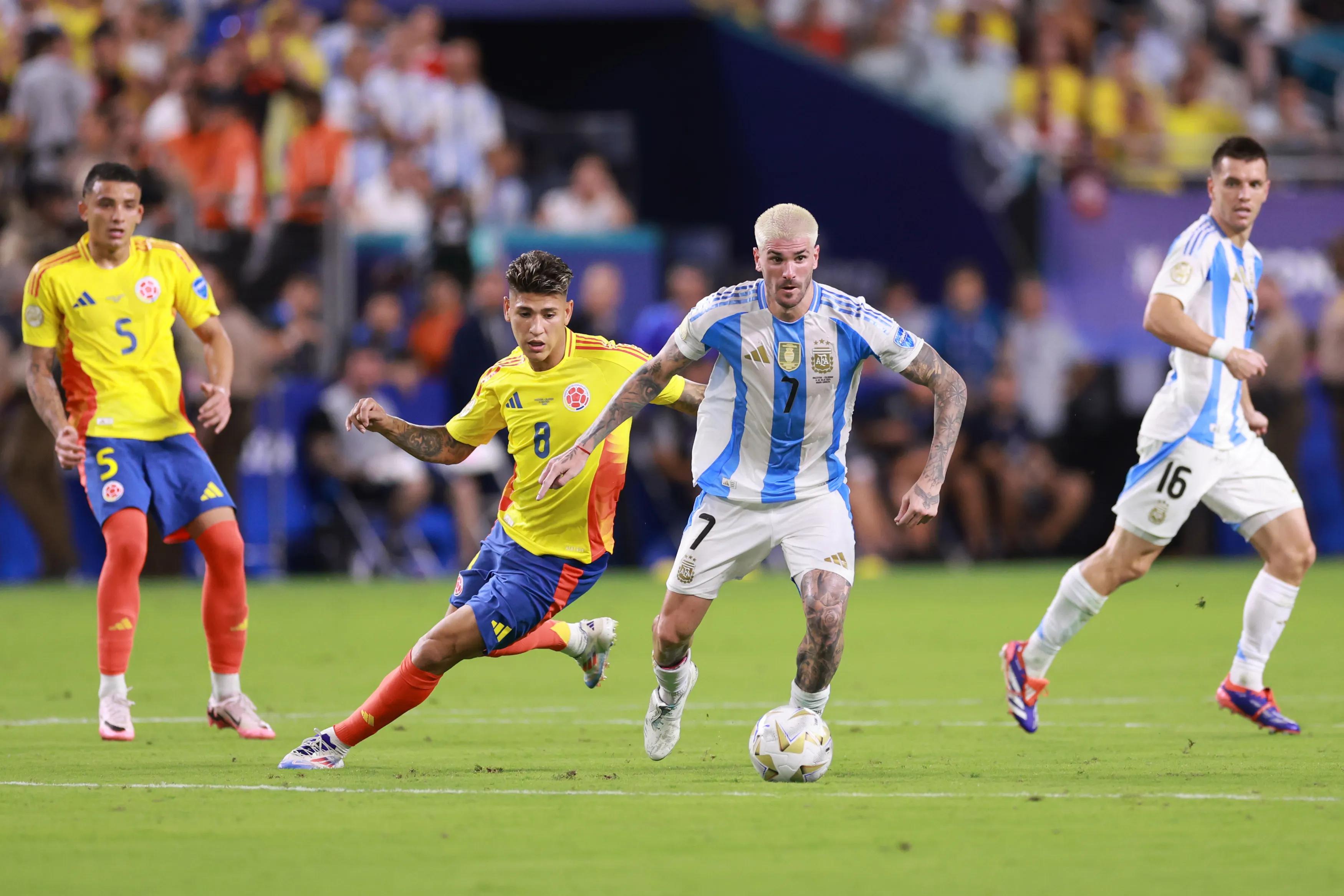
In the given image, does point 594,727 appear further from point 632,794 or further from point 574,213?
point 574,213

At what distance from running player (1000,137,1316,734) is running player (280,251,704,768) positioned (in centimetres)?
224

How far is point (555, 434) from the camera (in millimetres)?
8047

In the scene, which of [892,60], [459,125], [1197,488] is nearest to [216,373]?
[1197,488]

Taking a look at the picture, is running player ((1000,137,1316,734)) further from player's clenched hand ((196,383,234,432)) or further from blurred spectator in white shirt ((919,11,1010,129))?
blurred spectator in white shirt ((919,11,1010,129))

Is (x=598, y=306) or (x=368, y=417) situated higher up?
(x=598, y=306)

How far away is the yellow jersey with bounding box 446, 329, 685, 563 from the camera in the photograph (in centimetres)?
804

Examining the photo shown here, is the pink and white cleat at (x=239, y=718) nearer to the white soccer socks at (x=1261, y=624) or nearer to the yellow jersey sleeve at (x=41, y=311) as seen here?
the yellow jersey sleeve at (x=41, y=311)

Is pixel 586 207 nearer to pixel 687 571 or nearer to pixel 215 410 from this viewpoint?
pixel 215 410

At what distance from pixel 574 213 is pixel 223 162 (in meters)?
3.40

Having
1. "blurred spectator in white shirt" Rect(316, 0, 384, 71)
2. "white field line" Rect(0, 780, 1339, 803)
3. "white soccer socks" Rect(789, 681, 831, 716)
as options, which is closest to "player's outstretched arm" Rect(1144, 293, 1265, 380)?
"white field line" Rect(0, 780, 1339, 803)

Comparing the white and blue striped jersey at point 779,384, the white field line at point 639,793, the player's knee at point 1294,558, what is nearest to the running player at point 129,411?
the white field line at point 639,793

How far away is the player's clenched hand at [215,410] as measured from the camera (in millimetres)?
8953

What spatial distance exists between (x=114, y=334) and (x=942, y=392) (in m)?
4.03

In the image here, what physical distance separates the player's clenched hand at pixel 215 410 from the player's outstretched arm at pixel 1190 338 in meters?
4.25
